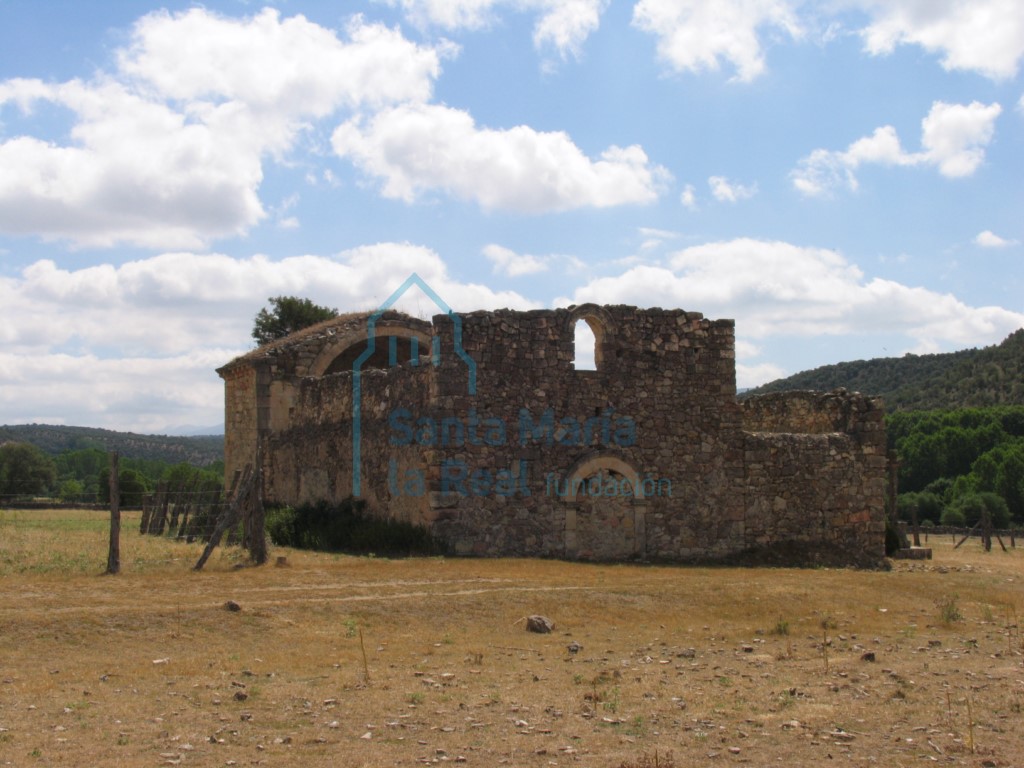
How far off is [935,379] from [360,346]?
68926 millimetres

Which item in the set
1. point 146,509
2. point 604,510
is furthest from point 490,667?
point 146,509

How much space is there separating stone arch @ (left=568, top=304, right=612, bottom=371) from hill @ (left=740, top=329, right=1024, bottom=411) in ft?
169

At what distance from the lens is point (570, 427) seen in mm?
18656

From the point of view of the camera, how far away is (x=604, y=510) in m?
18.7

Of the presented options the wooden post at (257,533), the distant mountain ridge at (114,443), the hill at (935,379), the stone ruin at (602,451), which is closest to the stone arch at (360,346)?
the stone ruin at (602,451)

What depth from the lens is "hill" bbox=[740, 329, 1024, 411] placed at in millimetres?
75625

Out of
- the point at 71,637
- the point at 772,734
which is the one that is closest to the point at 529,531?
the point at 71,637

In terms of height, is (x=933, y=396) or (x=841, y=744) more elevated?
(x=933, y=396)

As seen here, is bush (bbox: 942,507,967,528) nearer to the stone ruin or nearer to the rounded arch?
the stone ruin

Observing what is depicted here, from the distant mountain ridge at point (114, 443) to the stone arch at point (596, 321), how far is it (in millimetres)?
92415

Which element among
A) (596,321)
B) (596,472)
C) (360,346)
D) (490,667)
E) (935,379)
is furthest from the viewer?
(935,379)

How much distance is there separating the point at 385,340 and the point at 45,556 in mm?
12855

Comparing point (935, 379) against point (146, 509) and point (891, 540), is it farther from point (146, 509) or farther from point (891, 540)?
point (146, 509)

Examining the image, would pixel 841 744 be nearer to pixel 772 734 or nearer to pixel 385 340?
pixel 772 734
